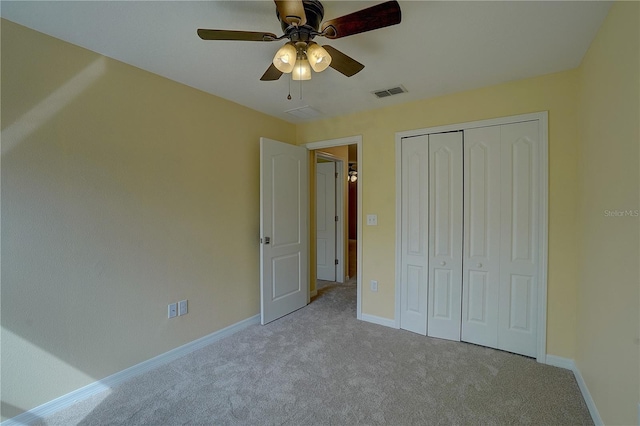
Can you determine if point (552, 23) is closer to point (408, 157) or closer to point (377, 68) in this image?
point (377, 68)

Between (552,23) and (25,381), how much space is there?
Result: 3.84 metres

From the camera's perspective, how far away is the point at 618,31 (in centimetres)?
140

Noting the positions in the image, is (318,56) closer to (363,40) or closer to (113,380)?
(363,40)

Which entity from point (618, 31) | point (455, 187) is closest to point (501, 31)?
point (618, 31)

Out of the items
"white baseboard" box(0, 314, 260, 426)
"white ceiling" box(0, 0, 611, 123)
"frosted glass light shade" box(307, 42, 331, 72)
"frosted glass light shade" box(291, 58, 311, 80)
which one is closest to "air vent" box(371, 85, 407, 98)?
"white ceiling" box(0, 0, 611, 123)

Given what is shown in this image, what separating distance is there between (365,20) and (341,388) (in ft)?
7.47

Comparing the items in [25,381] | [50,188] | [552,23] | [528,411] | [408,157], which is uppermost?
[552,23]

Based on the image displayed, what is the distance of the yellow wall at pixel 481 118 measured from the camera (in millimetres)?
2178

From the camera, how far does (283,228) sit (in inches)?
128

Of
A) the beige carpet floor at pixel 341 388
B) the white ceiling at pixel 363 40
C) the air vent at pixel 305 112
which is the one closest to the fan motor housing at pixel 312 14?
the white ceiling at pixel 363 40

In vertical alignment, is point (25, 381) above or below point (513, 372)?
above

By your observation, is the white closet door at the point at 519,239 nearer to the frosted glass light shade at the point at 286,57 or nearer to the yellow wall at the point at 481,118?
the yellow wall at the point at 481,118

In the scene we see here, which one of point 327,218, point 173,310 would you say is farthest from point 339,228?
point 173,310

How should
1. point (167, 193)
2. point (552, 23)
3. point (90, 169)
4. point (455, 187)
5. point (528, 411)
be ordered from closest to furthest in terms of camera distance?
point (552, 23), point (528, 411), point (90, 169), point (167, 193), point (455, 187)
